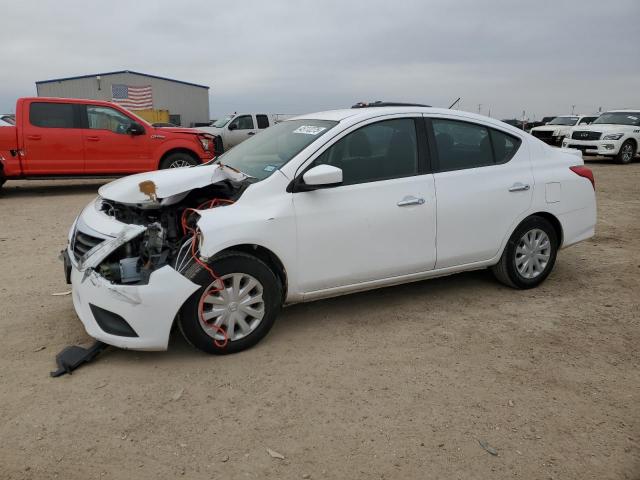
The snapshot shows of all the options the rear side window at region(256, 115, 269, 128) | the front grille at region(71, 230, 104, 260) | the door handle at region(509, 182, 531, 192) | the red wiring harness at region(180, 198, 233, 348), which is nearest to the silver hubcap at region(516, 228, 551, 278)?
the door handle at region(509, 182, 531, 192)

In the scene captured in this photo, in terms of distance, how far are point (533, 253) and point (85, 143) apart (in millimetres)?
8665

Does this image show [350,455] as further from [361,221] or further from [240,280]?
[361,221]

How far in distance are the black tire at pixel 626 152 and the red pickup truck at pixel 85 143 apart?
44.0 feet

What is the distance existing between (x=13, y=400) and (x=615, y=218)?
821cm

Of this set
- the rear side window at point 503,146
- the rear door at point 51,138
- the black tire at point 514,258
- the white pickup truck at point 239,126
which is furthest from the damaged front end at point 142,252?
the white pickup truck at point 239,126

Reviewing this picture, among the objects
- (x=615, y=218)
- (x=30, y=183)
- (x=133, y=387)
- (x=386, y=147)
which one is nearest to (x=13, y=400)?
(x=133, y=387)

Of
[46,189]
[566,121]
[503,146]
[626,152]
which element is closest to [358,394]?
[503,146]

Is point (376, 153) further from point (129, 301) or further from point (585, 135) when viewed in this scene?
point (585, 135)

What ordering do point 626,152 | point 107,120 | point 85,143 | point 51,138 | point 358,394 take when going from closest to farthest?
point 358,394, point 51,138, point 85,143, point 107,120, point 626,152

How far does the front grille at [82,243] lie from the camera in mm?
3570

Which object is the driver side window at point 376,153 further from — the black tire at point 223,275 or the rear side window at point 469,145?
the black tire at point 223,275

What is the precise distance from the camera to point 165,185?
12.0 feet

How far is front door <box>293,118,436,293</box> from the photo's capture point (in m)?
3.77

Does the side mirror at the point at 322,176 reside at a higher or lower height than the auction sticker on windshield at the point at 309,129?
lower
